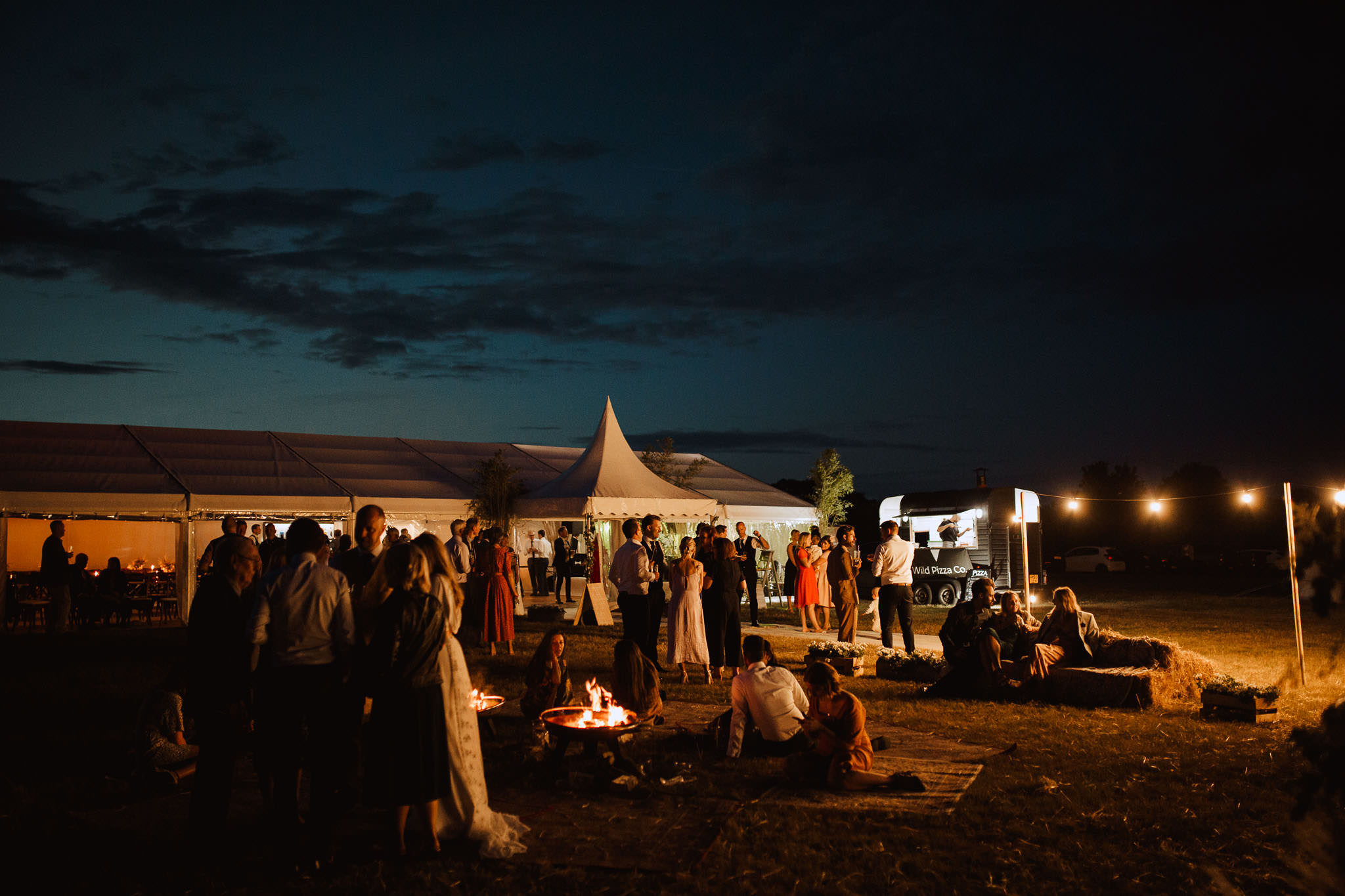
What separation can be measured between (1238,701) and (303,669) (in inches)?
293

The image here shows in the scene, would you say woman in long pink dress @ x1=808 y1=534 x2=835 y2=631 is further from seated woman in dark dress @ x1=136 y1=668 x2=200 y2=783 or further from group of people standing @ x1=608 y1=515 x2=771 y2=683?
seated woman in dark dress @ x1=136 y1=668 x2=200 y2=783

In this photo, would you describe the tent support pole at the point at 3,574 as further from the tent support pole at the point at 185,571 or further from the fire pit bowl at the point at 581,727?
the fire pit bowl at the point at 581,727

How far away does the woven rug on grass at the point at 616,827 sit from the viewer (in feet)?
15.4

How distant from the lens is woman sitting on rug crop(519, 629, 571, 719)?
7.24 meters

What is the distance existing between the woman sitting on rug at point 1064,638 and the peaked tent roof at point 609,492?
9.24 metres

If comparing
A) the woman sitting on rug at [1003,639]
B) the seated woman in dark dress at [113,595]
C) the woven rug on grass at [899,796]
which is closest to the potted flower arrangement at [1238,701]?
the woman sitting on rug at [1003,639]

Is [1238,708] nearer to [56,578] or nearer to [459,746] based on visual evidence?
[459,746]

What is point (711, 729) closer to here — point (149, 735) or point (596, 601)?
point (149, 735)

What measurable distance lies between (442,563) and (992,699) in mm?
6277

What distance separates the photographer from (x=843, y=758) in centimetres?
589

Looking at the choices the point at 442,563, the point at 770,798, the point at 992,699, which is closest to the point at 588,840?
the point at 770,798

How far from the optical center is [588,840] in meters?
4.95

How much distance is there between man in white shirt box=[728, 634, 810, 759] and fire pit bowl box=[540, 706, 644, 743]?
79cm

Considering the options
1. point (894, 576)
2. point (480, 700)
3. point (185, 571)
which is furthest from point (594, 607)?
point (480, 700)
